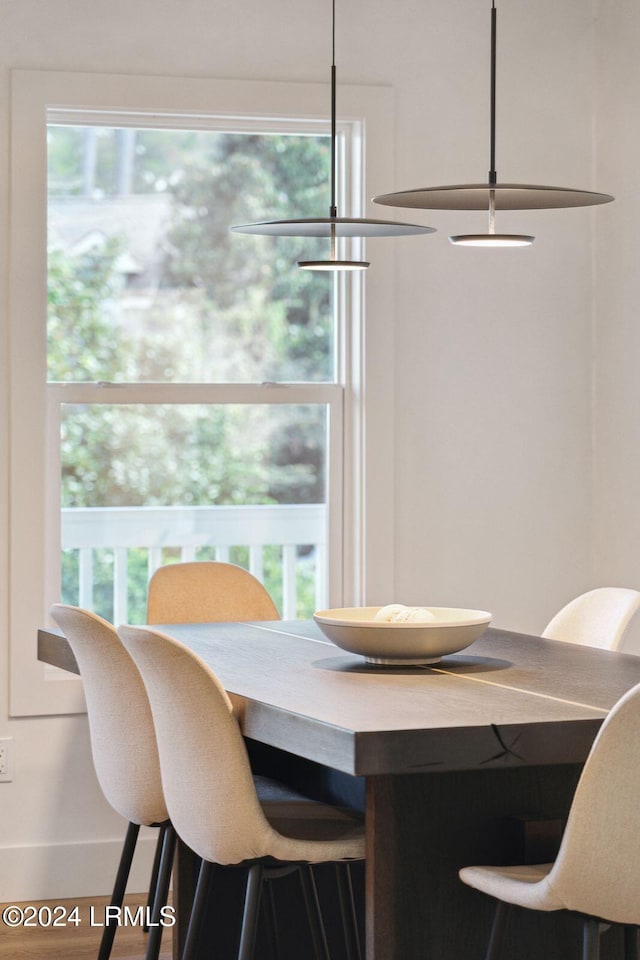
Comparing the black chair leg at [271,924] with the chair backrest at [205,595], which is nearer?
the black chair leg at [271,924]

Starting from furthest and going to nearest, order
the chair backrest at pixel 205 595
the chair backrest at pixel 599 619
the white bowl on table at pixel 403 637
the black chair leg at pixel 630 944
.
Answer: the chair backrest at pixel 205 595 < the chair backrest at pixel 599 619 < the white bowl on table at pixel 403 637 < the black chair leg at pixel 630 944

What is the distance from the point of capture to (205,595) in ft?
12.5

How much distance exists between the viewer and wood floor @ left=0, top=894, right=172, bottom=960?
3.42 metres

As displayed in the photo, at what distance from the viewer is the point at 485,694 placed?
2344 mm

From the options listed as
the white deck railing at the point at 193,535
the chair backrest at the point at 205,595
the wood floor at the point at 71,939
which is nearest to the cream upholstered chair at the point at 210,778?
the wood floor at the point at 71,939

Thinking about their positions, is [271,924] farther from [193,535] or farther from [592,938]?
[193,535]

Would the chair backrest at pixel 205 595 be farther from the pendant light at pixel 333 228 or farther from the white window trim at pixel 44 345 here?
the pendant light at pixel 333 228

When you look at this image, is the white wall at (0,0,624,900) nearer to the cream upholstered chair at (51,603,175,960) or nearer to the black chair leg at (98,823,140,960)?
the black chair leg at (98,823,140,960)

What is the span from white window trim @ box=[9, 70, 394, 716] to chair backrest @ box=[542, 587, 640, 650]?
97cm

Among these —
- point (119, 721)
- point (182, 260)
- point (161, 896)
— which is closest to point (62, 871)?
point (161, 896)

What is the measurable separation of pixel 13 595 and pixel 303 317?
4.40 ft

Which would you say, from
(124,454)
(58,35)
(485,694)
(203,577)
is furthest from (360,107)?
(485,694)

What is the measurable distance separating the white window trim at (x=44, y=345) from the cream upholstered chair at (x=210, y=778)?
1.66 metres

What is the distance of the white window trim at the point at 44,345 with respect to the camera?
398 cm
